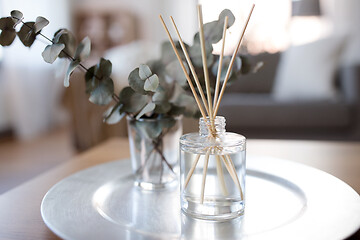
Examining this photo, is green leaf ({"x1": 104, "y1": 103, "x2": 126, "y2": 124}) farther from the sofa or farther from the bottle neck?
the sofa

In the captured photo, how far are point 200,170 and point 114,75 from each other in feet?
5.26

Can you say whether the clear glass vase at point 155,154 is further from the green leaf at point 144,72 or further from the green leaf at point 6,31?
the green leaf at point 6,31

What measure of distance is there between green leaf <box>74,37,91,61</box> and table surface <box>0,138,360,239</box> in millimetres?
243

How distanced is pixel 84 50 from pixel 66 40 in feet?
0.11

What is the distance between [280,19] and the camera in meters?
3.54

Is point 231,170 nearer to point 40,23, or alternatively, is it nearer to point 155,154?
point 155,154

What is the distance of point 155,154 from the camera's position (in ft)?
2.19

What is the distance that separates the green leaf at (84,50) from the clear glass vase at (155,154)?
137 millimetres

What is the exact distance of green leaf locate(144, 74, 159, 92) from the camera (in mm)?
523

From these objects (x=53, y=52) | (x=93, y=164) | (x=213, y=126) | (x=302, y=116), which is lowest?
(x=302, y=116)

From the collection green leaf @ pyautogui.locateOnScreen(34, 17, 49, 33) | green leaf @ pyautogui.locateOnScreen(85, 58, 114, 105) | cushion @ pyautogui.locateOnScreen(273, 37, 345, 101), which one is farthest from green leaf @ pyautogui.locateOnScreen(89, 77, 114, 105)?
cushion @ pyautogui.locateOnScreen(273, 37, 345, 101)

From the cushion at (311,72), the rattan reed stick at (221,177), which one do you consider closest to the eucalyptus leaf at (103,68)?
the rattan reed stick at (221,177)

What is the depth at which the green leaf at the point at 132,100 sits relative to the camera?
60cm

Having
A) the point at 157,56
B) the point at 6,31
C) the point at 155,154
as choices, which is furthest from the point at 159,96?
the point at 157,56
